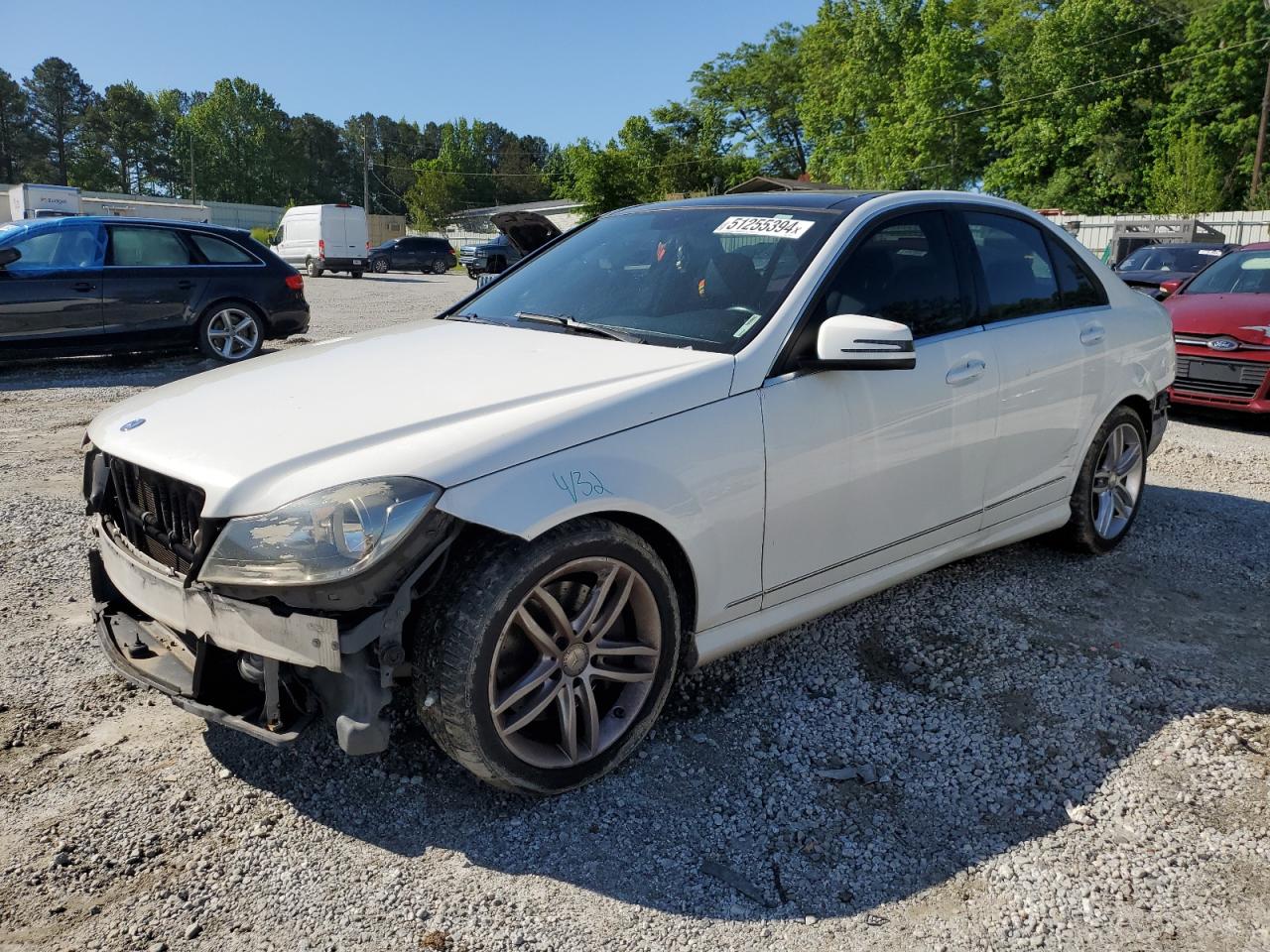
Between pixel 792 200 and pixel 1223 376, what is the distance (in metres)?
6.30

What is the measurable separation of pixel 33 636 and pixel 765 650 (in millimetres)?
2847

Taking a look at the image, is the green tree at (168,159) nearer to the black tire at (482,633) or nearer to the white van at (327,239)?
the white van at (327,239)

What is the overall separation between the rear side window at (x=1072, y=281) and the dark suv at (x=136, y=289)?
885cm

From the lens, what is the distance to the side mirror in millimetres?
2992

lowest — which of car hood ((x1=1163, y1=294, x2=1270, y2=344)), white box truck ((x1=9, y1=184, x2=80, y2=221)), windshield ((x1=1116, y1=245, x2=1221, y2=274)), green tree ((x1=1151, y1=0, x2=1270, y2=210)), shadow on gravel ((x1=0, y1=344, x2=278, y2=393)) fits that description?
shadow on gravel ((x1=0, y1=344, x2=278, y2=393))

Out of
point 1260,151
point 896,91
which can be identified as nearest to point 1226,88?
point 1260,151

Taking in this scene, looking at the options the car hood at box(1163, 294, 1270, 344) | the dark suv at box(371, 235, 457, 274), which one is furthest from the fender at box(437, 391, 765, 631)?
the dark suv at box(371, 235, 457, 274)

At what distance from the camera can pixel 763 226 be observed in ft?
11.7

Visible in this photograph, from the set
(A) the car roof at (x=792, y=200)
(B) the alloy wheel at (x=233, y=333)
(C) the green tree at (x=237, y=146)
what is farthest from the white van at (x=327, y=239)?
(C) the green tree at (x=237, y=146)

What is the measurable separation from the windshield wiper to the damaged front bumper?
1157 mm

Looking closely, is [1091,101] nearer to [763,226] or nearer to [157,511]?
[763,226]

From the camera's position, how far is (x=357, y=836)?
8.61 feet

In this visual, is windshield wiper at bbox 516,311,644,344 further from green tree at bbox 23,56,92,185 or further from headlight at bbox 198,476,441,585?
green tree at bbox 23,56,92,185

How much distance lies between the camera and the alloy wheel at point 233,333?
10.6m
